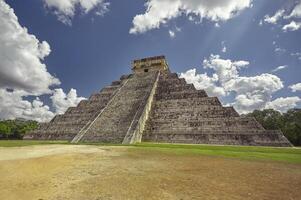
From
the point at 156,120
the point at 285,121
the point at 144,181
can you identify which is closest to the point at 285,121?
the point at 285,121

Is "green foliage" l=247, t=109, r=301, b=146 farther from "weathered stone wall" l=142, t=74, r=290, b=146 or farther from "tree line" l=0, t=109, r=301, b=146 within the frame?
"weathered stone wall" l=142, t=74, r=290, b=146

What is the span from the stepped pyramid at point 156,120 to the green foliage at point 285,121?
1103 centimetres

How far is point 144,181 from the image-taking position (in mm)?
5637

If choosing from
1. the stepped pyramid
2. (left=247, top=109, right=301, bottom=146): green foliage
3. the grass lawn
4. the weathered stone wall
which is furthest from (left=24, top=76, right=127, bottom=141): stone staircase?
(left=247, top=109, right=301, bottom=146): green foliage

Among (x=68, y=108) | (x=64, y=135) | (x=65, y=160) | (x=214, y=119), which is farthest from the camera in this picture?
(x=68, y=108)

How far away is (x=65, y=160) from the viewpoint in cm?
853

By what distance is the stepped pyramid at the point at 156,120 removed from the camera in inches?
669

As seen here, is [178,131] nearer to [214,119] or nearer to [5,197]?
[214,119]

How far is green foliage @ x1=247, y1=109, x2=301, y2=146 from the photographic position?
82.5ft

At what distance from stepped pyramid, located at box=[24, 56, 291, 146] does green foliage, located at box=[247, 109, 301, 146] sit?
1103 centimetres

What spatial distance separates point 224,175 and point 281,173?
169cm

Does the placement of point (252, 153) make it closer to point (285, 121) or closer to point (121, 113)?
point (121, 113)

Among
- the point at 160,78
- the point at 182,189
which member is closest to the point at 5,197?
the point at 182,189

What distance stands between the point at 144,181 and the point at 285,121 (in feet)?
96.6
